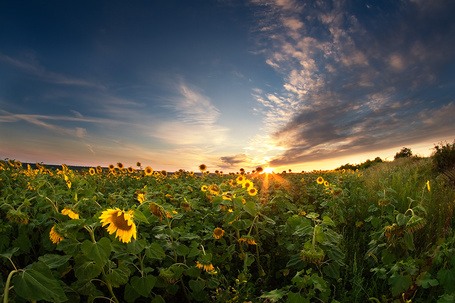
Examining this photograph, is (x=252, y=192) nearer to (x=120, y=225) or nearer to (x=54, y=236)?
(x=120, y=225)

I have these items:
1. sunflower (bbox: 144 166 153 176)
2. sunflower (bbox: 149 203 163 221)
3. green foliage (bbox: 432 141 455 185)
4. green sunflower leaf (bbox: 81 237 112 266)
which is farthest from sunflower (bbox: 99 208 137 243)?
green foliage (bbox: 432 141 455 185)

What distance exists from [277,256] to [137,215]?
101 inches

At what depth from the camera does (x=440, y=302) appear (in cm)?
190

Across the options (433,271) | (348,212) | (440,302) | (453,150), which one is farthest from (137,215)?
(453,150)

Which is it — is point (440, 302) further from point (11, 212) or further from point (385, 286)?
point (11, 212)

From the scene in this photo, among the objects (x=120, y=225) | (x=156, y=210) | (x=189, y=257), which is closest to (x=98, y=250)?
(x=120, y=225)

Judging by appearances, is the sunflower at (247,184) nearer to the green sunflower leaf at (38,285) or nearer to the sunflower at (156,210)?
the sunflower at (156,210)

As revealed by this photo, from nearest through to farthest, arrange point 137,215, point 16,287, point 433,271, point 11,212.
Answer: point 16,287, point 137,215, point 11,212, point 433,271

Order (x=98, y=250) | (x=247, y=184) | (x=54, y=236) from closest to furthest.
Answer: (x=98, y=250) → (x=54, y=236) → (x=247, y=184)

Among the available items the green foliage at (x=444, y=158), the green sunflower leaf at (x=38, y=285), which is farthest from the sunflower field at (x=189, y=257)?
the green foliage at (x=444, y=158)

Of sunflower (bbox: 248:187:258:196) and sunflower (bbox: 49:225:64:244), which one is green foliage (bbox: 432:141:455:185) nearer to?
Answer: sunflower (bbox: 248:187:258:196)

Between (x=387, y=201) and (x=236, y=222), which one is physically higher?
(x=387, y=201)

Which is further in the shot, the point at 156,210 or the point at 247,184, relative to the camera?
the point at 247,184

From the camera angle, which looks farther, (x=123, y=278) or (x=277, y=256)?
(x=277, y=256)
